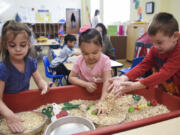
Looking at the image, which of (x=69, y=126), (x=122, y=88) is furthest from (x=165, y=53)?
(x=69, y=126)

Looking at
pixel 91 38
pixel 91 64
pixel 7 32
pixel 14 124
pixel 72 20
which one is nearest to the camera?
pixel 14 124

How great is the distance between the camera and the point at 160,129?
0.58 meters

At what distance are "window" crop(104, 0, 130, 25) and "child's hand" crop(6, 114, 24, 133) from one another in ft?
16.3

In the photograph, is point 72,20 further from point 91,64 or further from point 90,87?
point 90,87

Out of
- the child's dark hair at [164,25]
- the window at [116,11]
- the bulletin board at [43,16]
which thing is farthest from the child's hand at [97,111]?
the bulletin board at [43,16]

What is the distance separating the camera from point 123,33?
5.27m

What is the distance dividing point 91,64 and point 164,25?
59cm

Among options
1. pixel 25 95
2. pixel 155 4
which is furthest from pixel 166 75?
pixel 155 4

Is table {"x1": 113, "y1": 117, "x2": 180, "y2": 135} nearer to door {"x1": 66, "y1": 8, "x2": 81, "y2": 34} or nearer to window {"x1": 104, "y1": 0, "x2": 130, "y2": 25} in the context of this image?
window {"x1": 104, "y1": 0, "x2": 130, "y2": 25}

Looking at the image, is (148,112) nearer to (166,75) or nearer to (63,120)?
(166,75)

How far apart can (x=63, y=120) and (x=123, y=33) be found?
4.73m

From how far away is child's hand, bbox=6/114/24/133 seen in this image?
Answer: 81 cm

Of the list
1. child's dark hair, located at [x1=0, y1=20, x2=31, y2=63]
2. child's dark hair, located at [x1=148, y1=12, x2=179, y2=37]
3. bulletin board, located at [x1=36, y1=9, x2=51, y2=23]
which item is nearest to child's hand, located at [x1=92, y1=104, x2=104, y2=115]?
child's dark hair, located at [x1=148, y1=12, x2=179, y2=37]

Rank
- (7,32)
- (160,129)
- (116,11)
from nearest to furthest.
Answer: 1. (160,129)
2. (7,32)
3. (116,11)
